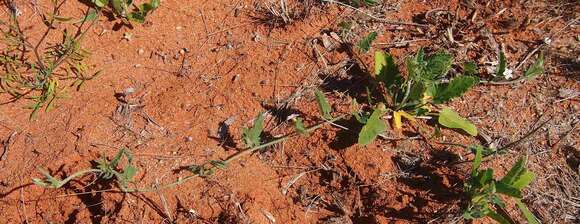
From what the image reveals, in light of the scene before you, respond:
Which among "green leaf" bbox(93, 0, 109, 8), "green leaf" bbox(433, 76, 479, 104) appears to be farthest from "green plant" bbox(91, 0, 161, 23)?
"green leaf" bbox(433, 76, 479, 104)

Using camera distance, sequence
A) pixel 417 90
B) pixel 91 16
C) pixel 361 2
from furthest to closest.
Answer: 1. pixel 91 16
2. pixel 361 2
3. pixel 417 90

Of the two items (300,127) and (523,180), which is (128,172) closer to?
(300,127)

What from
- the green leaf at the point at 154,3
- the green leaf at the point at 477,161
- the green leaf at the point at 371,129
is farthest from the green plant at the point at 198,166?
the green leaf at the point at 154,3

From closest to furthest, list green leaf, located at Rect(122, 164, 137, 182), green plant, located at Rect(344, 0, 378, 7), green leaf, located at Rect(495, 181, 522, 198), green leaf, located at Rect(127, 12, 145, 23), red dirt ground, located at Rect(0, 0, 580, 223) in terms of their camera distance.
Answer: green leaf, located at Rect(495, 181, 522, 198), green leaf, located at Rect(122, 164, 137, 182), red dirt ground, located at Rect(0, 0, 580, 223), green plant, located at Rect(344, 0, 378, 7), green leaf, located at Rect(127, 12, 145, 23)

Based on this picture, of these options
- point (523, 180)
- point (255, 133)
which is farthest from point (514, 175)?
point (255, 133)

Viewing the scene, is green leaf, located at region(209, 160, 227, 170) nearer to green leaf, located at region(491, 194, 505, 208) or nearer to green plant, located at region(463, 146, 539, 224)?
green plant, located at region(463, 146, 539, 224)

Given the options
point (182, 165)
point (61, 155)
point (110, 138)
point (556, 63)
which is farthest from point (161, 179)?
point (556, 63)
